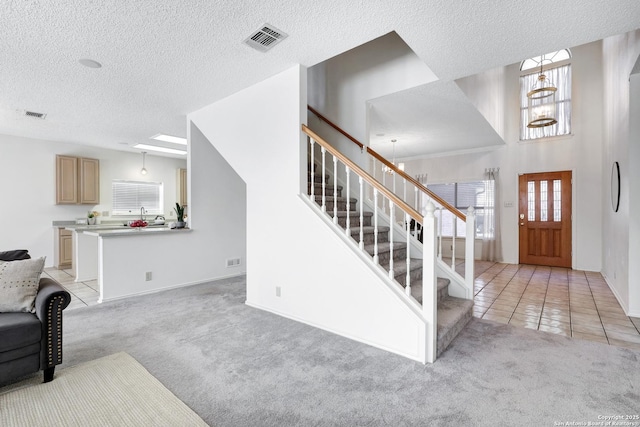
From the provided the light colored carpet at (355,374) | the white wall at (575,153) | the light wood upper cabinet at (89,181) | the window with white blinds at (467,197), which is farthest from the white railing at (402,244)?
the light wood upper cabinet at (89,181)

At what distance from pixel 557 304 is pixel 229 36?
15.8 feet

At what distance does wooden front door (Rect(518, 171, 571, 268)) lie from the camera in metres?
6.16

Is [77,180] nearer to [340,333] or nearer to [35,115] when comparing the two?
[35,115]

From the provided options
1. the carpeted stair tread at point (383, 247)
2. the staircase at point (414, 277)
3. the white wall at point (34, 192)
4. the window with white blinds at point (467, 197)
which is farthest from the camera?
the window with white blinds at point (467, 197)

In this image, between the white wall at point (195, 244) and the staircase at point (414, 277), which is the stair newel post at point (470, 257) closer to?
the staircase at point (414, 277)

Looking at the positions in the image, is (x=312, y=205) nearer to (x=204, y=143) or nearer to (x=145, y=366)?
(x=145, y=366)

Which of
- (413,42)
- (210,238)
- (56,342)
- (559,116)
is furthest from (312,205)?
(559,116)

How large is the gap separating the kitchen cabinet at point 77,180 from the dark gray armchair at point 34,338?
5.41 metres

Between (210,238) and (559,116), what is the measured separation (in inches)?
292

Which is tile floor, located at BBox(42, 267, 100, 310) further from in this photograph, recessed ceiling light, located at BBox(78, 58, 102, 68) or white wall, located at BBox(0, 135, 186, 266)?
recessed ceiling light, located at BBox(78, 58, 102, 68)

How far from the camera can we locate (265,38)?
8.69ft

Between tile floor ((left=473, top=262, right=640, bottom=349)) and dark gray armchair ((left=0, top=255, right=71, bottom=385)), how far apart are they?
12.8 feet

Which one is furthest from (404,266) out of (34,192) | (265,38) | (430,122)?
(34,192)

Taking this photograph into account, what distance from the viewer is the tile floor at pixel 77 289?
3861 mm
